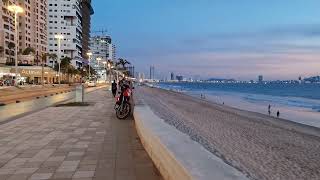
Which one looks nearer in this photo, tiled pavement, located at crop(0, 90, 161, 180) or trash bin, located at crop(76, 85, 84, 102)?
tiled pavement, located at crop(0, 90, 161, 180)

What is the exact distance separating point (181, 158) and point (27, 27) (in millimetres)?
141150

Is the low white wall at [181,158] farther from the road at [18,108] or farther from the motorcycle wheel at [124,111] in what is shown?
the road at [18,108]

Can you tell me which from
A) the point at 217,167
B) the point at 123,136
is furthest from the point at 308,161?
the point at 217,167

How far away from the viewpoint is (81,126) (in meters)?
12.7

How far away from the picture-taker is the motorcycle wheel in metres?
14.8

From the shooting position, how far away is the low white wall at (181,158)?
4133mm

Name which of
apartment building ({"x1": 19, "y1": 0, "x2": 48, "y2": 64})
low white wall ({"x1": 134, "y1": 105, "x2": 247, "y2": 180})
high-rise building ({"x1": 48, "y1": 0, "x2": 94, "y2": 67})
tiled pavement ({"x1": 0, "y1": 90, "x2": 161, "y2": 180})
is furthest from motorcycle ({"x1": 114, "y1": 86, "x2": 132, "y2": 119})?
high-rise building ({"x1": 48, "y1": 0, "x2": 94, "y2": 67})

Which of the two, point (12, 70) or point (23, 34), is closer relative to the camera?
point (12, 70)

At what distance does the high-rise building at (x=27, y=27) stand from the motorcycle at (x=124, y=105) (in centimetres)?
9726

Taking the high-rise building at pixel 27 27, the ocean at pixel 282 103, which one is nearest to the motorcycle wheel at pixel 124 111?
the ocean at pixel 282 103

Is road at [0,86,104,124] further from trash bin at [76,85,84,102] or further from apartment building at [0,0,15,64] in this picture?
apartment building at [0,0,15,64]

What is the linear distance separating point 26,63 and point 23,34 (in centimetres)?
1970

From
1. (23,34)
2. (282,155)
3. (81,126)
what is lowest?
(282,155)

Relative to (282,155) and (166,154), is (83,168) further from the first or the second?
(282,155)
